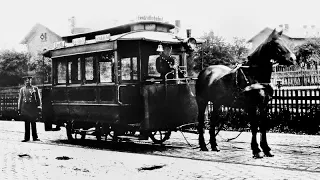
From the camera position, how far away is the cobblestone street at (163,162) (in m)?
6.99

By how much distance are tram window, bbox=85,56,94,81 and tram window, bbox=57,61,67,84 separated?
1125mm

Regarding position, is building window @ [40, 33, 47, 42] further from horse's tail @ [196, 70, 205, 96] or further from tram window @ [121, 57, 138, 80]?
horse's tail @ [196, 70, 205, 96]

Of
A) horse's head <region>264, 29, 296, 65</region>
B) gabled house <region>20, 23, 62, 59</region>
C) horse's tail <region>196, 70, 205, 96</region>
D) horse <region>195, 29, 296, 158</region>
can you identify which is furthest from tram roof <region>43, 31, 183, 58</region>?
gabled house <region>20, 23, 62, 59</region>

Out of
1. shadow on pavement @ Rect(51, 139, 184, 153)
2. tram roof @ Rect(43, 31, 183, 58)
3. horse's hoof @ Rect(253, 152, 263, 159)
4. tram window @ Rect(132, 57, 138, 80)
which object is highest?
tram roof @ Rect(43, 31, 183, 58)

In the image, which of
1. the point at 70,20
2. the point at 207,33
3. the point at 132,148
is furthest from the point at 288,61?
the point at 70,20

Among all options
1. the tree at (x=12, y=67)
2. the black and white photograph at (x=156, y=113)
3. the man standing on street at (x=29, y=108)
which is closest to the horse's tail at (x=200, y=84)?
the black and white photograph at (x=156, y=113)

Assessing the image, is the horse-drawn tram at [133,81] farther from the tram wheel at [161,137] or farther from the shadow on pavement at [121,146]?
the shadow on pavement at [121,146]

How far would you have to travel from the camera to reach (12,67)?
1425 inches

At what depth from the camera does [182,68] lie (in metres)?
11.3

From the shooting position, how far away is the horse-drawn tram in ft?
33.8

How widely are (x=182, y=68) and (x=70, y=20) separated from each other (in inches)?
1173

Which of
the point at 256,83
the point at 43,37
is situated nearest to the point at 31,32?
the point at 43,37

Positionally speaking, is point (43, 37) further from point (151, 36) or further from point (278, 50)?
point (278, 50)

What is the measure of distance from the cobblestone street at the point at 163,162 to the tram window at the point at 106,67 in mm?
1839
